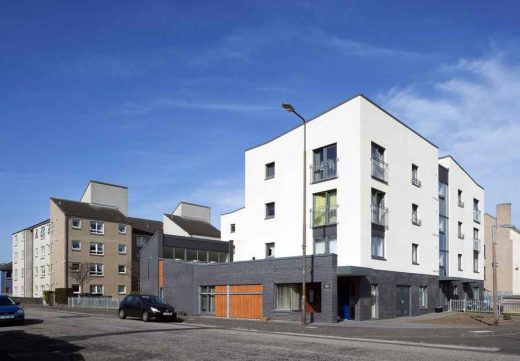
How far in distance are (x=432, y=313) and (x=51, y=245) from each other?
157 ft

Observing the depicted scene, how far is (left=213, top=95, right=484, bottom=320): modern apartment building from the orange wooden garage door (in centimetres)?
92

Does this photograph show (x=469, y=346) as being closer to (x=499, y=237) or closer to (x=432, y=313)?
(x=432, y=313)

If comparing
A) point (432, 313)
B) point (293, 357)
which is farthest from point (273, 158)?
point (293, 357)

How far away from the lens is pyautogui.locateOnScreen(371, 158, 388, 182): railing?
1282 inches

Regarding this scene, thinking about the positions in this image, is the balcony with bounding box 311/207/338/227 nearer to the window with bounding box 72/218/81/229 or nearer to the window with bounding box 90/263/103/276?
the window with bounding box 90/263/103/276

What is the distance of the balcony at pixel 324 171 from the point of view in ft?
107

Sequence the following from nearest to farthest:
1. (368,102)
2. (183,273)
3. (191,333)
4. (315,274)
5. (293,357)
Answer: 1. (293,357)
2. (191,333)
3. (315,274)
4. (368,102)
5. (183,273)

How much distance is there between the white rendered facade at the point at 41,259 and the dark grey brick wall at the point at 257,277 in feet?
115

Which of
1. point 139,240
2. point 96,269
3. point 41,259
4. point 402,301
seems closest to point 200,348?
point 402,301

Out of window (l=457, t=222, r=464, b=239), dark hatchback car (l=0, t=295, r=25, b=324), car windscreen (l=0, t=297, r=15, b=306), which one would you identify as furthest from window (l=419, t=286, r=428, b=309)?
car windscreen (l=0, t=297, r=15, b=306)

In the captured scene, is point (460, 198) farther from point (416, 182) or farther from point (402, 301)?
point (402, 301)

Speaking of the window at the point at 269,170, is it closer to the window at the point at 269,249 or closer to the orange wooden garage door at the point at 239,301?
the window at the point at 269,249

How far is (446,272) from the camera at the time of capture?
138ft

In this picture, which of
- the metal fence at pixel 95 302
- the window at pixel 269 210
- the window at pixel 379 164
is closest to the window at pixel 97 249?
the metal fence at pixel 95 302
